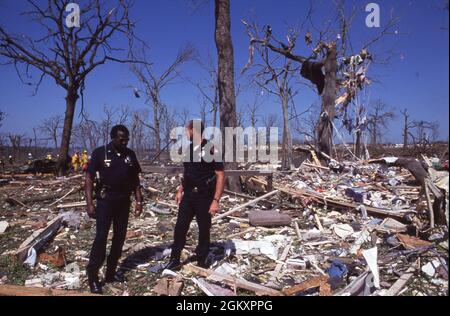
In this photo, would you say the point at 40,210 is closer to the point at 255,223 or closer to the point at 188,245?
the point at 188,245

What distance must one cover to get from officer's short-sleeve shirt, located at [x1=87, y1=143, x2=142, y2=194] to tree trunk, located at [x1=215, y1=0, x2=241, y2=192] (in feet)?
18.4

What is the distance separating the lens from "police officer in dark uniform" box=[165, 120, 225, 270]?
13.9 feet

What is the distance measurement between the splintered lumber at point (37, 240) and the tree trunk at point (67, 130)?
12025 millimetres

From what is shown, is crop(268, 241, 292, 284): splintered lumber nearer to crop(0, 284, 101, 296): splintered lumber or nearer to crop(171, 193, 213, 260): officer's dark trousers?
crop(171, 193, 213, 260): officer's dark trousers

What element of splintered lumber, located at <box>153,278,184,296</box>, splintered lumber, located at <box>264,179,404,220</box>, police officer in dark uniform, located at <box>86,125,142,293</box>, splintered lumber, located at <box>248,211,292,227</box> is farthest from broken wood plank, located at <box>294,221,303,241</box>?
police officer in dark uniform, located at <box>86,125,142,293</box>

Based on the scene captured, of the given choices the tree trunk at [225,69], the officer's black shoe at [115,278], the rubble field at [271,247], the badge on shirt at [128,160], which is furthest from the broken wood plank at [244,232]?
the tree trunk at [225,69]

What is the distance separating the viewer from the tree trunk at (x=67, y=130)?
57.0ft

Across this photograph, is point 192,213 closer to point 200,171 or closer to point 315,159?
point 200,171

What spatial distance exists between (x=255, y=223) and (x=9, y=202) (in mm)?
7269

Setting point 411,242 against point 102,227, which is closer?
point 102,227

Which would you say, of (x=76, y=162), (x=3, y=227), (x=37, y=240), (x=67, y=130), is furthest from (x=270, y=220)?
(x=76, y=162)

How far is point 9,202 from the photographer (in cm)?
934

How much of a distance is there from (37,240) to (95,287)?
2.19m

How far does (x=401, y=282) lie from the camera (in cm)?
377
